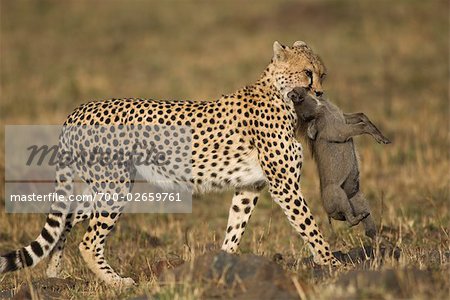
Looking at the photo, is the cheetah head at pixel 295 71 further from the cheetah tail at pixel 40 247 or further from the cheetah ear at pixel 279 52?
the cheetah tail at pixel 40 247

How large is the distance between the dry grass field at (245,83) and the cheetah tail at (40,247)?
191 millimetres

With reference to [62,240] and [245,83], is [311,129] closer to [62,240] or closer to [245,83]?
[62,240]

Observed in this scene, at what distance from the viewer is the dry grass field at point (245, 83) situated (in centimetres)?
600

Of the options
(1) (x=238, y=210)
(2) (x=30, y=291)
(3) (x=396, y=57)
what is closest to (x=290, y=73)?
(1) (x=238, y=210)

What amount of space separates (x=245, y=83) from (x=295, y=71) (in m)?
7.92

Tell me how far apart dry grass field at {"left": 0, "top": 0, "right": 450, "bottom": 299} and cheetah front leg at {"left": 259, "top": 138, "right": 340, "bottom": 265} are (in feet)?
0.74

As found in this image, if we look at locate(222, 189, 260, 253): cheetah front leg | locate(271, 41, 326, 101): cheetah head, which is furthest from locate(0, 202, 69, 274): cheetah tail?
locate(271, 41, 326, 101): cheetah head

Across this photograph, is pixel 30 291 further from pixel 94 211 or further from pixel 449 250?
pixel 449 250

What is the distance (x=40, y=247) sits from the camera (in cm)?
573

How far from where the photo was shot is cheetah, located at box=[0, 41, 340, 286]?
18.4 feet

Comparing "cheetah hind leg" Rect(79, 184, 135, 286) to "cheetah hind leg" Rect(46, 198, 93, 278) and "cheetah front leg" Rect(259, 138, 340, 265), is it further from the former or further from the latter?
"cheetah front leg" Rect(259, 138, 340, 265)

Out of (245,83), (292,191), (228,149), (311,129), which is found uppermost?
(245,83)

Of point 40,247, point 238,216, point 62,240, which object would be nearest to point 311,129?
point 238,216

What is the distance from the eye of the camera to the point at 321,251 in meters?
5.53
